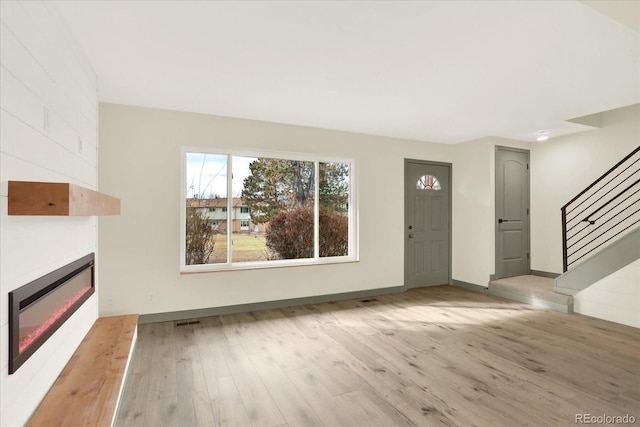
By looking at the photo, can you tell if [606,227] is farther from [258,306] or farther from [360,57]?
[258,306]

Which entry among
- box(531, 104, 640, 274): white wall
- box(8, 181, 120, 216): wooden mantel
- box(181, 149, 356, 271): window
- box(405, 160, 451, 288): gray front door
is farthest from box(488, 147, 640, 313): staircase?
box(8, 181, 120, 216): wooden mantel

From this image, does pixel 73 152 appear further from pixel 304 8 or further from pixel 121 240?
pixel 304 8

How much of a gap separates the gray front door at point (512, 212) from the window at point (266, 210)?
2.58 metres

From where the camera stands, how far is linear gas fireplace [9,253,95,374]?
1480mm

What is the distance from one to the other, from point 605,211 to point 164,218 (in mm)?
6293

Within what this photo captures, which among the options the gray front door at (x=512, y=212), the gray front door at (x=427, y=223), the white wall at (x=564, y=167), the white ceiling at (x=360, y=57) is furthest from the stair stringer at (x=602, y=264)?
the gray front door at (x=427, y=223)

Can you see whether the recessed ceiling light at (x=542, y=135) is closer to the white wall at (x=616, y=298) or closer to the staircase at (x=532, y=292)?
the white wall at (x=616, y=298)

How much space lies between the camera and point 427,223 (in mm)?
5770

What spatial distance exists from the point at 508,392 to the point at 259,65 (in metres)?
3.27

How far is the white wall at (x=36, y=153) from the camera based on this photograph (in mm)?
1420

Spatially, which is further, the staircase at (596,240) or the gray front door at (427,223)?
the gray front door at (427,223)

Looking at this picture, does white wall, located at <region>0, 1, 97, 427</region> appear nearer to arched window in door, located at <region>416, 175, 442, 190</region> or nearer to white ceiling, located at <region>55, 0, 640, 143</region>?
white ceiling, located at <region>55, 0, 640, 143</region>

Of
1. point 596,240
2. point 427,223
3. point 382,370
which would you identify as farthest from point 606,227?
point 382,370

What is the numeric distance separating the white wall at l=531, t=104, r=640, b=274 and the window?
3466mm
